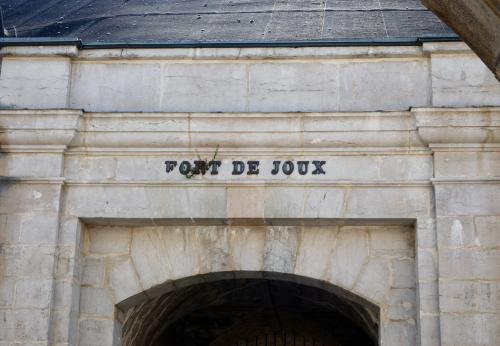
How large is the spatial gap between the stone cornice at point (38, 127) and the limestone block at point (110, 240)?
0.76m

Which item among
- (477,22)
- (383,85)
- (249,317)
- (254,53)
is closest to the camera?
(477,22)

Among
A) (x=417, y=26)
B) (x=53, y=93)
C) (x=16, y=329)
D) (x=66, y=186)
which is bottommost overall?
(x=16, y=329)

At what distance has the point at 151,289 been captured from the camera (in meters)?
8.01

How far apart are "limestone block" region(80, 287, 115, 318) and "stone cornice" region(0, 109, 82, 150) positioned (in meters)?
1.17

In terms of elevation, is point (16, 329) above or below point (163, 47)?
below

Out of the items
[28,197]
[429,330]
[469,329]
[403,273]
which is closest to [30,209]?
[28,197]

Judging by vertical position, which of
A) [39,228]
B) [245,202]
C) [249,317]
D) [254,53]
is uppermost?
[254,53]

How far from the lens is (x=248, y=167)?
7.89 metres

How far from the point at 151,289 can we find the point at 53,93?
175 centimetres

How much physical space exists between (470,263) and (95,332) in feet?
9.50

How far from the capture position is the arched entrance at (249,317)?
9094mm

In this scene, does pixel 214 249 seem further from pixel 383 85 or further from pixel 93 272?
pixel 383 85

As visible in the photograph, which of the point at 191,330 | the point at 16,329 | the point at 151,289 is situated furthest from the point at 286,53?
the point at 191,330

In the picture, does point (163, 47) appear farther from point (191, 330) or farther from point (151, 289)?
point (191, 330)
